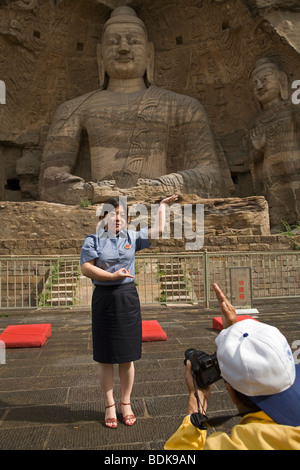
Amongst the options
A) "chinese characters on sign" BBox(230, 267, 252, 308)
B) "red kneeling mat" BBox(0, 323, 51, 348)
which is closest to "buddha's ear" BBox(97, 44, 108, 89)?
"chinese characters on sign" BBox(230, 267, 252, 308)

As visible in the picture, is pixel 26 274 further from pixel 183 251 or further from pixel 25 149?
pixel 25 149

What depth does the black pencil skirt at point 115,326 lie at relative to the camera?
6.44ft

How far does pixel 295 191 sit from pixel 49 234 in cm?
596

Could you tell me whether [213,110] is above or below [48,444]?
above

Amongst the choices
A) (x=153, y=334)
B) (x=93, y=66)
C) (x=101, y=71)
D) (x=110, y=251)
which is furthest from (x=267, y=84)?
(x=110, y=251)

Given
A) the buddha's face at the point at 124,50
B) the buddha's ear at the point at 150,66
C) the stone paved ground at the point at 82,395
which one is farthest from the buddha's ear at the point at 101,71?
the stone paved ground at the point at 82,395

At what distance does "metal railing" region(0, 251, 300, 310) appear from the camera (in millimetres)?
5883

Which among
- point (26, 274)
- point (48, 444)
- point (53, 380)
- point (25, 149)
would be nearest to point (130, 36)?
point (25, 149)

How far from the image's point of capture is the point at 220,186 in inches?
385

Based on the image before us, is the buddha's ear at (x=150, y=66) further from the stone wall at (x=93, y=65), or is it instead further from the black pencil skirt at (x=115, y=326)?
the black pencil skirt at (x=115, y=326)

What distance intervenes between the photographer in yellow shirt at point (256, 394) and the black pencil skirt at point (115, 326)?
88 cm

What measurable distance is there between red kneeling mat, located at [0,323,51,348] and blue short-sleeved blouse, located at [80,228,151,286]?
1.69 metres

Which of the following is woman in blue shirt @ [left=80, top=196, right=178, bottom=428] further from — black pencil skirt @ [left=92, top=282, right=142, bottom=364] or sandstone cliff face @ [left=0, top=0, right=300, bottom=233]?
sandstone cliff face @ [left=0, top=0, right=300, bottom=233]

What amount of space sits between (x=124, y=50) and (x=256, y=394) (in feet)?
35.8
